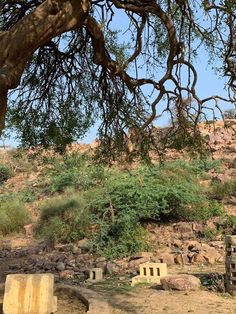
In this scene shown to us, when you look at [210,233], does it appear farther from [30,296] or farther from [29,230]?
[30,296]

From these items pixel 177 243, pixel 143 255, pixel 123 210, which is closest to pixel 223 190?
pixel 123 210

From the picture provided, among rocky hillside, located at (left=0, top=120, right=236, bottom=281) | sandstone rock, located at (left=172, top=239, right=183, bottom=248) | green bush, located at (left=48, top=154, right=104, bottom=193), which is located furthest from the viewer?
green bush, located at (left=48, top=154, right=104, bottom=193)

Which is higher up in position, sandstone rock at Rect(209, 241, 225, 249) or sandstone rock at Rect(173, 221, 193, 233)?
sandstone rock at Rect(173, 221, 193, 233)

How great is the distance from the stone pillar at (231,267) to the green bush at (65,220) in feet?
29.2

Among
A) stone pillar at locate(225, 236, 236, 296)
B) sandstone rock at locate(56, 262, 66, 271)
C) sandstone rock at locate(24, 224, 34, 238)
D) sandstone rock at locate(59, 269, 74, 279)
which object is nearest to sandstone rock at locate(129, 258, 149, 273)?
sandstone rock at locate(59, 269, 74, 279)

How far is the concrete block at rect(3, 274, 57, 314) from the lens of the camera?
6.18m

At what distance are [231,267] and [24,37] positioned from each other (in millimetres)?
5429

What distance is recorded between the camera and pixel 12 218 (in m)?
19.9

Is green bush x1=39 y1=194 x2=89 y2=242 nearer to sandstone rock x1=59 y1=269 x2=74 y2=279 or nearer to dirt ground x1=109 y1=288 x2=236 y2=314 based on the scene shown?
sandstone rock x1=59 y1=269 x2=74 y2=279

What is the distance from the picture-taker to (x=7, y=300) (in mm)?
6195

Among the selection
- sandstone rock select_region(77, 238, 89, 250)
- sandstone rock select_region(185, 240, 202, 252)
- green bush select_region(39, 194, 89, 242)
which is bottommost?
sandstone rock select_region(185, 240, 202, 252)

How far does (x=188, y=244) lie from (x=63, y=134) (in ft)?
21.8

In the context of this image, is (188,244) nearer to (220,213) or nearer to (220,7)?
(220,213)

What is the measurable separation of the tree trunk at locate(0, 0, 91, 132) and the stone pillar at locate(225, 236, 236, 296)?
4.96m
